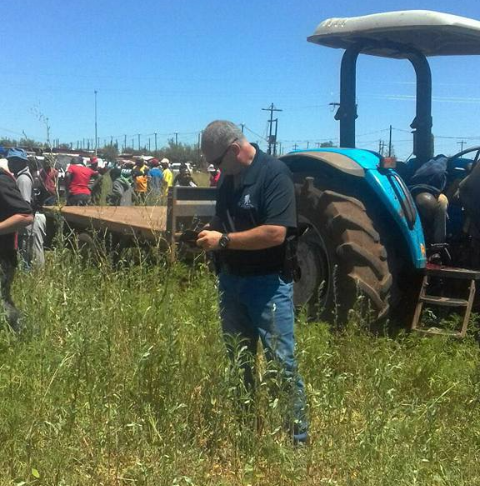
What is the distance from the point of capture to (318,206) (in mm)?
5809

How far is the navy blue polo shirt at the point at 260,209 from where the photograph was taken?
376cm

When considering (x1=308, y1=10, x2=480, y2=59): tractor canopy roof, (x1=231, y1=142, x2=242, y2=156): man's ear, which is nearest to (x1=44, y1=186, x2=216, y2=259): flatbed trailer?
(x1=308, y1=10, x2=480, y2=59): tractor canopy roof

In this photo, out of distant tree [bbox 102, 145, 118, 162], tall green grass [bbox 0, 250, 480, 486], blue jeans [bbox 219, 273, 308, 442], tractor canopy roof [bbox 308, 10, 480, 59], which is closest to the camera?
tall green grass [bbox 0, 250, 480, 486]

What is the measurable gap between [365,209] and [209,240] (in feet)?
7.54

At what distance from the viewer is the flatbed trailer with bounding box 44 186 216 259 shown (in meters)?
7.00

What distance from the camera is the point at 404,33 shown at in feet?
19.6

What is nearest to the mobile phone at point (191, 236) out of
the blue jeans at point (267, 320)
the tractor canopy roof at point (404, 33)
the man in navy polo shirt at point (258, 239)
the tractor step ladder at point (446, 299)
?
the man in navy polo shirt at point (258, 239)

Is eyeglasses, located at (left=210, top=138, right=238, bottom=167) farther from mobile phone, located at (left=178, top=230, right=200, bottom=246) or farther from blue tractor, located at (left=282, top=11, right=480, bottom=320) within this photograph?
blue tractor, located at (left=282, top=11, right=480, bottom=320)

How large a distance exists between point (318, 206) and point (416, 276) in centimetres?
91

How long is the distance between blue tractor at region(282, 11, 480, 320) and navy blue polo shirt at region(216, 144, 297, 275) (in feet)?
5.12

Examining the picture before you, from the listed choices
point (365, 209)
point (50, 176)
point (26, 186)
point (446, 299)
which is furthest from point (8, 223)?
point (26, 186)

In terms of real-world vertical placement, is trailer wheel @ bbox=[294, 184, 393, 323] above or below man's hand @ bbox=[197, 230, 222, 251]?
below

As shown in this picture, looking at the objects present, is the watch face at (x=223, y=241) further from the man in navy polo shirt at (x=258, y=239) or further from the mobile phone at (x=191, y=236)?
the mobile phone at (x=191, y=236)

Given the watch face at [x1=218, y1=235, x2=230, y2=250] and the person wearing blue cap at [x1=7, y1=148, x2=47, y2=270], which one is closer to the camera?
the watch face at [x1=218, y1=235, x2=230, y2=250]
